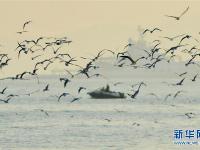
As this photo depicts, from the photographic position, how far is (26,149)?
162ft

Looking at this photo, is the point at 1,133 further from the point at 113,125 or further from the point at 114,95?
the point at 114,95

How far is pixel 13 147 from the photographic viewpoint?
50.3m

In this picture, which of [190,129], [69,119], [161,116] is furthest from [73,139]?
[161,116]

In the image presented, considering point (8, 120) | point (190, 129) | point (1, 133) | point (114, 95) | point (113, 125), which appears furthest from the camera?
point (114, 95)

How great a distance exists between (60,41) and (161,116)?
186 feet

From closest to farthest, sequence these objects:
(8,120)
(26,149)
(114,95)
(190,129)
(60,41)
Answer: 1. (60,41)
2. (26,149)
3. (190,129)
4. (8,120)
5. (114,95)

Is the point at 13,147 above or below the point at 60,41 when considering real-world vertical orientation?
below

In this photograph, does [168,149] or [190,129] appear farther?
[190,129]

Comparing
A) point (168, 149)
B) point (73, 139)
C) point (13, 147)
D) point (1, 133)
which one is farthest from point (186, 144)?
point (1, 133)

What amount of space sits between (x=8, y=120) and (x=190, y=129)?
23.6 meters

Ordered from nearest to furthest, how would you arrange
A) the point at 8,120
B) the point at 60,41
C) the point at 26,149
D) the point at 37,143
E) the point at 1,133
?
the point at 60,41, the point at 26,149, the point at 37,143, the point at 1,133, the point at 8,120

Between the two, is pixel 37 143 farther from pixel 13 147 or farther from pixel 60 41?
pixel 60 41

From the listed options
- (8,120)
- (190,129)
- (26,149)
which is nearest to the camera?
(26,149)

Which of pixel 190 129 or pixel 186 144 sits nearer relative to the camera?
pixel 186 144
